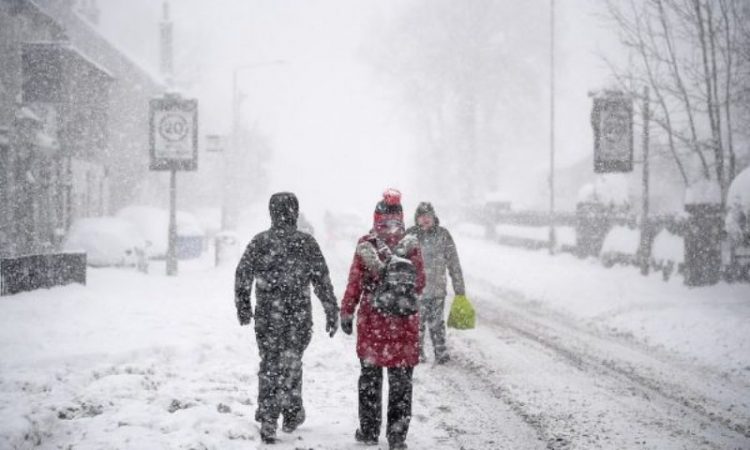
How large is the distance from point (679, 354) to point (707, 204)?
521 cm

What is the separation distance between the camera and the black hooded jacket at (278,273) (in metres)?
5.00

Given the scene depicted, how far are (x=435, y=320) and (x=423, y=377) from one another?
0.88 m

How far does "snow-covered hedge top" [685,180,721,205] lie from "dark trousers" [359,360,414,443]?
9856 mm

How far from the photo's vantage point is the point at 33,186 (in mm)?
18750

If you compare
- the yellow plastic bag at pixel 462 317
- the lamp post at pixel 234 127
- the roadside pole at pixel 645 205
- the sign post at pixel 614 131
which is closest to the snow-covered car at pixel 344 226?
the lamp post at pixel 234 127

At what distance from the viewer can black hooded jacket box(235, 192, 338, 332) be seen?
5004mm

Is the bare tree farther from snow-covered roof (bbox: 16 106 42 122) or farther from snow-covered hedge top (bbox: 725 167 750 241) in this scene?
snow-covered roof (bbox: 16 106 42 122)

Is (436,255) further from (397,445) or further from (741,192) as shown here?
(741,192)

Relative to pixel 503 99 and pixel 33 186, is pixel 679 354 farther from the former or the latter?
pixel 503 99

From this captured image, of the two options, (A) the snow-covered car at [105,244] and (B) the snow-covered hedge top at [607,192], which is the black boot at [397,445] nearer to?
(A) the snow-covered car at [105,244]

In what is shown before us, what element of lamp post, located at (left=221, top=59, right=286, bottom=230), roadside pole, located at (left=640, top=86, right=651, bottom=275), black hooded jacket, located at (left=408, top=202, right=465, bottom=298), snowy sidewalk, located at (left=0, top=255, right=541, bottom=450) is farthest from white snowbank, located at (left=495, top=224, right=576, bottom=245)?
lamp post, located at (left=221, top=59, right=286, bottom=230)

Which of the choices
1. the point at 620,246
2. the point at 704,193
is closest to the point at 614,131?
the point at 704,193

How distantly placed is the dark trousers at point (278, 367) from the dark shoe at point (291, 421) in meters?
0.06

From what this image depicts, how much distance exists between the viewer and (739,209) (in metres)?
12.3
